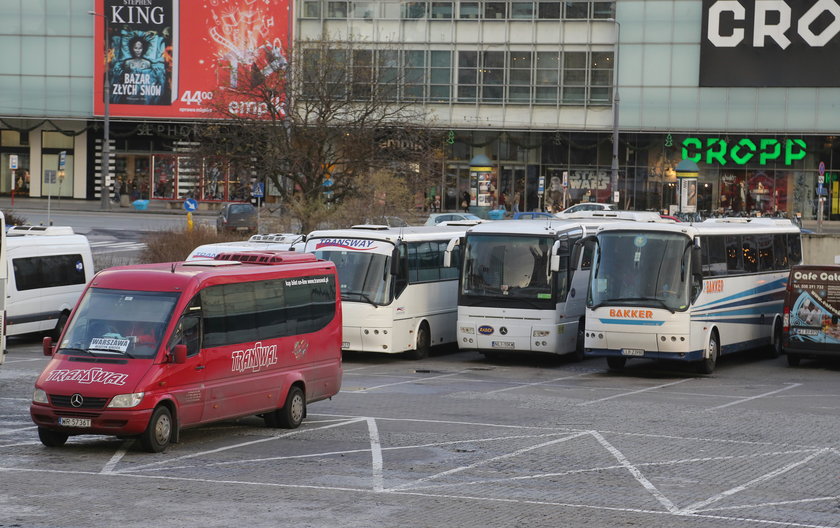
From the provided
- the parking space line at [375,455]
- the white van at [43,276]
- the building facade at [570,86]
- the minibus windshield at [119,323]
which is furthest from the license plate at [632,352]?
the building facade at [570,86]

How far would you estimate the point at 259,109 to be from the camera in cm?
4797

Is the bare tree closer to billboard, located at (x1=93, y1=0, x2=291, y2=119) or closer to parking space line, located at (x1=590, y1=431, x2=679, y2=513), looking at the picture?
parking space line, located at (x1=590, y1=431, x2=679, y2=513)

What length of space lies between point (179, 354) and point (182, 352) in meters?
0.04

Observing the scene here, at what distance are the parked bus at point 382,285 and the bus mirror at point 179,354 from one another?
11.7 metres

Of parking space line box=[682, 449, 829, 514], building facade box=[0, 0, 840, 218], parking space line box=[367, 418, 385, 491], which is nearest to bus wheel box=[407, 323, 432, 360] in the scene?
parking space line box=[367, 418, 385, 491]

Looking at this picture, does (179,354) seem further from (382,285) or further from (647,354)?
(647,354)

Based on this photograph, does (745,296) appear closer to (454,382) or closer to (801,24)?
(454,382)

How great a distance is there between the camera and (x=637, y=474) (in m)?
14.7

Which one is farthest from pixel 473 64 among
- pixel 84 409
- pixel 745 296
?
pixel 84 409

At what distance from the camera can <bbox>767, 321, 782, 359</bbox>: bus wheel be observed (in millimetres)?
30203

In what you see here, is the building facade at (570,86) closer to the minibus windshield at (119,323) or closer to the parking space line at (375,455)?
the parking space line at (375,455)

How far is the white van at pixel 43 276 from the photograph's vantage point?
28.5m

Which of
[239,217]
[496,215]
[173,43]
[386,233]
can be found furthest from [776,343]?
[173,43]

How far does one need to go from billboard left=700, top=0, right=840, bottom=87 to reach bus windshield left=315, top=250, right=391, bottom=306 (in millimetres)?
49334
